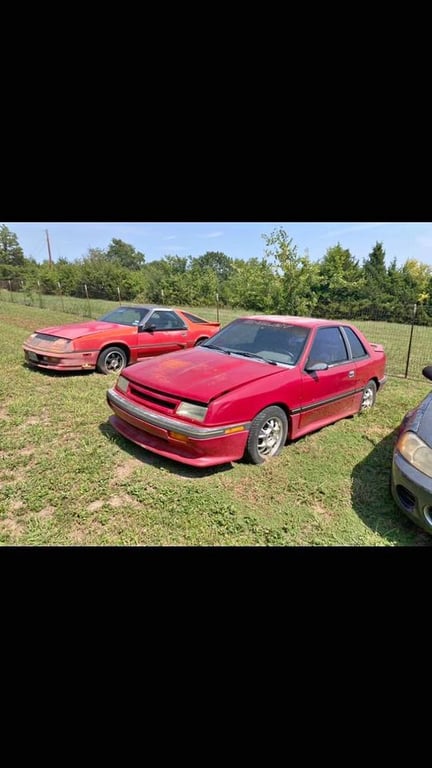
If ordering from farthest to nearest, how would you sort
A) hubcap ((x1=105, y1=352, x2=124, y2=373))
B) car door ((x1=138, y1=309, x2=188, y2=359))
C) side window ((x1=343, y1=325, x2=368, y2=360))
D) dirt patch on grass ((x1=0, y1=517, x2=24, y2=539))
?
car door ((x1=138, y1=309, x2=188, y2=359)) → hubcap ((x1=105, y1=352, x2=124, y2=373)) → side window ((x1=343, y1=325, x2=368, y2=360)) → dirt patch on grass ((x1=0, y1=517, x2=24, y2=539))

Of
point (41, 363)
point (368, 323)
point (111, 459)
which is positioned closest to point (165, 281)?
point (368, 323)

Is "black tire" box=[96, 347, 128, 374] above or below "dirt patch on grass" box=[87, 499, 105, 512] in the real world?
above

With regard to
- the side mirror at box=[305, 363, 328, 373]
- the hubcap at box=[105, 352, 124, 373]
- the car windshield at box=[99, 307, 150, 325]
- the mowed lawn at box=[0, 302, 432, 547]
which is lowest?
the mowed lawn at box=[0, 302, 432, 547]

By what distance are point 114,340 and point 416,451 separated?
502cm

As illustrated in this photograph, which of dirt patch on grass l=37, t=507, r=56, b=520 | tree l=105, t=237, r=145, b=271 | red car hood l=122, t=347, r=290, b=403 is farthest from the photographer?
tree l=105, t=237, r=145, b=271

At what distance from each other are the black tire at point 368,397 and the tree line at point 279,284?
350 centimetres

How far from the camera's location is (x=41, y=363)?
585 centimetres

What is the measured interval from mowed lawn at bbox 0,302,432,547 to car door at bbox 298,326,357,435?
27 centimetres

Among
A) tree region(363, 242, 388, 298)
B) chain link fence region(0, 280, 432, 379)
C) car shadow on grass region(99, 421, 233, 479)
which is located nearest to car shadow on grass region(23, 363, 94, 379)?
car shadow on grass region(99, 421, 233, 479)

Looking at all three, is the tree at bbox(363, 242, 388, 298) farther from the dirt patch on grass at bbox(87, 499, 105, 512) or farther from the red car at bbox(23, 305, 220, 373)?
the dirt patch on grass at bbox(87, 499, 105, 512)

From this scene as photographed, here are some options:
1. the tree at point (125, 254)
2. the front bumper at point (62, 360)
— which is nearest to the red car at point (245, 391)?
the front bumper at point (62, 360)

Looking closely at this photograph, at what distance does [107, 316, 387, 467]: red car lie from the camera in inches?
114

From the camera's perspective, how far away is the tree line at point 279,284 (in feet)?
43.1

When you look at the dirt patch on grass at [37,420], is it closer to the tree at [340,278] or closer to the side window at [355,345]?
the side window at [355,345]
